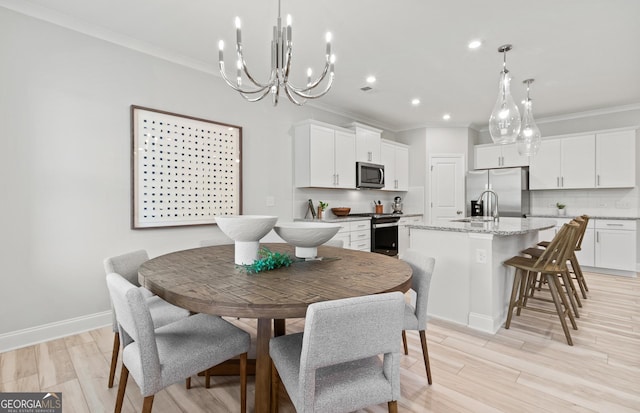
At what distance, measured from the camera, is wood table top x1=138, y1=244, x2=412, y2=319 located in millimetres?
1134

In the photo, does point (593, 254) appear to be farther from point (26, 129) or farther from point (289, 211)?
point (26, 129)

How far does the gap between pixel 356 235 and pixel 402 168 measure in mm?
2126

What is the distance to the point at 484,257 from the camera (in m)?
2.63

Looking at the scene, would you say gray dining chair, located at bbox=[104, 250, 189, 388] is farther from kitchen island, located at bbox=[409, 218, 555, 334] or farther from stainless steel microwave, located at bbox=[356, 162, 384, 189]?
stainless steel microwave, located at bbox=[356, 162, 384, 189]

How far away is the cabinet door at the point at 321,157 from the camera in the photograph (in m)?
4.22

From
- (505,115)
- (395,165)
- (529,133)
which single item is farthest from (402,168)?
(505,115)

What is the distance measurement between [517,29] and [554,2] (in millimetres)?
361

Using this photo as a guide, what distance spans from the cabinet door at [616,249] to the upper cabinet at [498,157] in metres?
1.63

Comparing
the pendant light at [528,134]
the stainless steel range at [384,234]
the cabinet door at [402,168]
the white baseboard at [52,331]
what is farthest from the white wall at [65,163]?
the cabinet door at [402,168]

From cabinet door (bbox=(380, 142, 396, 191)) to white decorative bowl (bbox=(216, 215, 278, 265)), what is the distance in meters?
4.19

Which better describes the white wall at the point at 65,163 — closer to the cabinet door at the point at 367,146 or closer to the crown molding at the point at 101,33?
the crown molding at the point at 101,33

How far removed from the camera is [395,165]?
5.82 meters

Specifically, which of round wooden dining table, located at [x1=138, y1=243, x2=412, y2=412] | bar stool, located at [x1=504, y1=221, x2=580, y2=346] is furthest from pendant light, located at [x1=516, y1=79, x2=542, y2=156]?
round wooden dining table, located at [x1=138, y1=243, x2=412, y2=412]

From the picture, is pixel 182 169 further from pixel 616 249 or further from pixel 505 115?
pixel 616 249
